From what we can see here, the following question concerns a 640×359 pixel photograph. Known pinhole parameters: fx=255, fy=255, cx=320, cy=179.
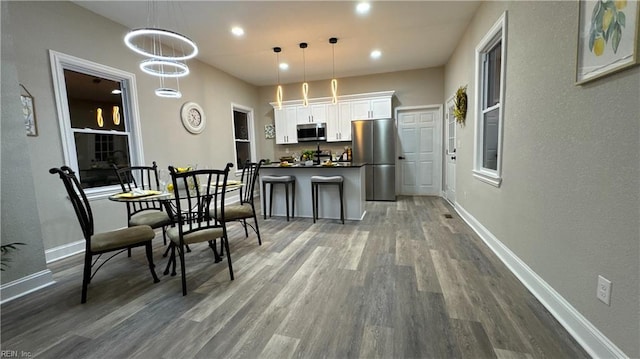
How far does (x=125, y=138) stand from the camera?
3.68 m

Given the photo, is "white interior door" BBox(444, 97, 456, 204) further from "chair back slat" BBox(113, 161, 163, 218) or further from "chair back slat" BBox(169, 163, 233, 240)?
"chair back slat" BBox(113, 161, 163, 218)

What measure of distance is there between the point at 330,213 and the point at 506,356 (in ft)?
9.89

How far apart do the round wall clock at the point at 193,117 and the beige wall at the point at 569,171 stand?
466cm

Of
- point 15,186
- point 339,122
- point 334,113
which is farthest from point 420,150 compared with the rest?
point 15,186

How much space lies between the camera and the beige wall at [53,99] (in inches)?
104

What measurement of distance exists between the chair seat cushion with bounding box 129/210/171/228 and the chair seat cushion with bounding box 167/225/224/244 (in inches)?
22.7

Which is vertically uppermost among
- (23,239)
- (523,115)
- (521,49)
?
(521,49)

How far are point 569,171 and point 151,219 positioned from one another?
358 centimetres

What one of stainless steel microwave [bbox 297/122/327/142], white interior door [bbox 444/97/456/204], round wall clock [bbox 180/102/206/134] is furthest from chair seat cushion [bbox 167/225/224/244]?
stainless steel microwave [bbox 297/122/327/142]

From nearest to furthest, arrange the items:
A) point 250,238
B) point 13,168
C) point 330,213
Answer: point 13,168 < point 250,238 < point 330,213

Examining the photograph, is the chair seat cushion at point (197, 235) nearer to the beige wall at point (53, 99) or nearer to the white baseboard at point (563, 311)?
the beige wall at point (53, 99)

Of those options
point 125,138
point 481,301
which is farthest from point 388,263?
point 125,138

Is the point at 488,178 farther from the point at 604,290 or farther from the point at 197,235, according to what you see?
the point at 197,235

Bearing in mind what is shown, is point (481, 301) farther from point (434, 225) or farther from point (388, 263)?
point (434, 225)
